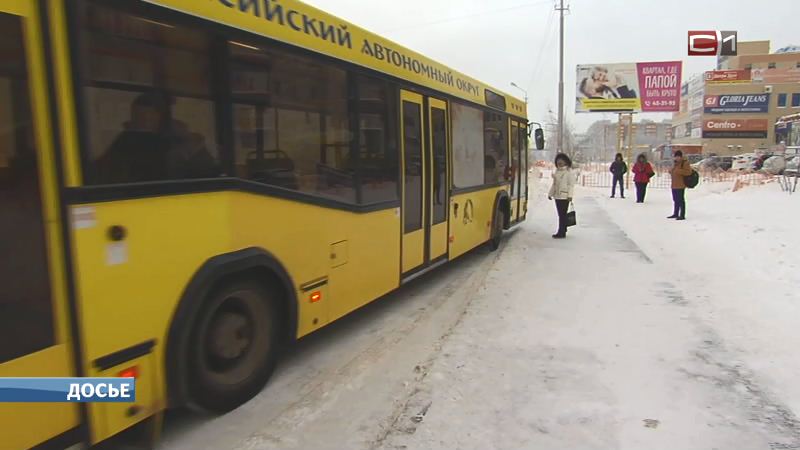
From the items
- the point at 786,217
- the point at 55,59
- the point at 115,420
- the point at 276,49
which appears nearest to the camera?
the point at 55,59

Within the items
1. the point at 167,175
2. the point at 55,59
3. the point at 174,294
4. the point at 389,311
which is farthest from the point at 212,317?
the point at 389,311

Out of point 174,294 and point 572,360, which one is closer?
point 174,294

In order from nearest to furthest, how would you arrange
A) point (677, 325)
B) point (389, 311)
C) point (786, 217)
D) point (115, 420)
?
point (115, 420), point (677, 325), point (389, 311), point (786, 217)

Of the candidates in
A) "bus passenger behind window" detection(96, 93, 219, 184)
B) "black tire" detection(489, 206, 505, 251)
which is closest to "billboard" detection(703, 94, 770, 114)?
"black tire" detection(489, 206, 505, 251)

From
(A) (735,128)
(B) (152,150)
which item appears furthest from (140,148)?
(A) (735,128)

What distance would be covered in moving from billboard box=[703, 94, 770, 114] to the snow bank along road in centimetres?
8743

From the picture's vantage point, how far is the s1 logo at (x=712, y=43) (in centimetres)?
2138

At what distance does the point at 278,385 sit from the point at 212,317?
3.15ft

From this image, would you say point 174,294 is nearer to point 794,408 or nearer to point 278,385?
point 278,385

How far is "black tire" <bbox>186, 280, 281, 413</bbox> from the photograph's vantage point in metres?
3.34

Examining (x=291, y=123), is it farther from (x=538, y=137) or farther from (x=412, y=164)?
(x=538, y=137)

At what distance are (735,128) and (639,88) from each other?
62.7 metres

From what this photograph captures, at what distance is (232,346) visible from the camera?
143 inches

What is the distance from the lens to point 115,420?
281 centimetres
